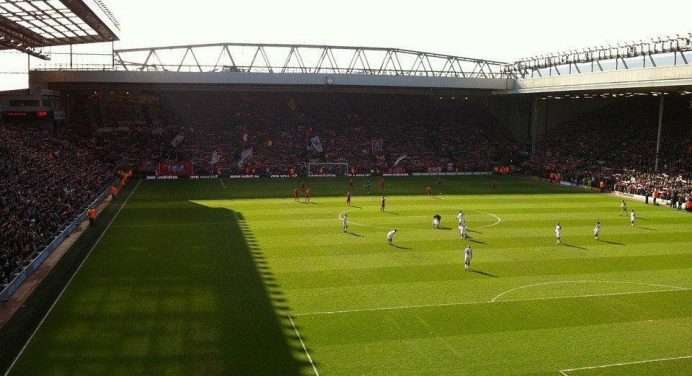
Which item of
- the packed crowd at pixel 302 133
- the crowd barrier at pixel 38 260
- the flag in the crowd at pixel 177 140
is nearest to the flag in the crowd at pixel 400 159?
the packed crowd at pixel 302 133

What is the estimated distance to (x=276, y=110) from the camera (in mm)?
78375

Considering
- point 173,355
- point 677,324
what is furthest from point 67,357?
point 677,324

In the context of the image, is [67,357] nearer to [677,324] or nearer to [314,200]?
[677,324]

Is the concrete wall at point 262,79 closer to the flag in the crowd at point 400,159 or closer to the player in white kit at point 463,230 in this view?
the flag in the crowd at point 400,159

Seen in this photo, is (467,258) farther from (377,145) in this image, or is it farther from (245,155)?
(377,145)

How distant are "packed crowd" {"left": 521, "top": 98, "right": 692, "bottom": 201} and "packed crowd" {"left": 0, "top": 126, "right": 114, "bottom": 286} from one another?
133 feet

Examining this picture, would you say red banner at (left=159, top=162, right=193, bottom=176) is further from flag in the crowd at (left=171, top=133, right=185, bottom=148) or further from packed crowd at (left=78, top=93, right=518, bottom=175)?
flag in the crowd at (left=171, top=133, right=185, bottom=148)

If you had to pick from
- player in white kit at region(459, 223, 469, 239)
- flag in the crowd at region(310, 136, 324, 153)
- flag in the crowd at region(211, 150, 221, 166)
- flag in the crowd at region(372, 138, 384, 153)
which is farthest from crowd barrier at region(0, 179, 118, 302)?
flag in the crowd at region(372, 138, 384, 153)

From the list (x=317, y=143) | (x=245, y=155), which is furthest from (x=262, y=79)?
(x=317, y=143)

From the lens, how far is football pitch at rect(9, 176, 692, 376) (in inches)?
635

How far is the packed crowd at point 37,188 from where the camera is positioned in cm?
2558

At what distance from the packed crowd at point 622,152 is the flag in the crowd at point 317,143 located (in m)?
22.8

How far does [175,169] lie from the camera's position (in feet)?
205

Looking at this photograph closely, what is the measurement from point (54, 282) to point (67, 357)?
8062 millimetres
